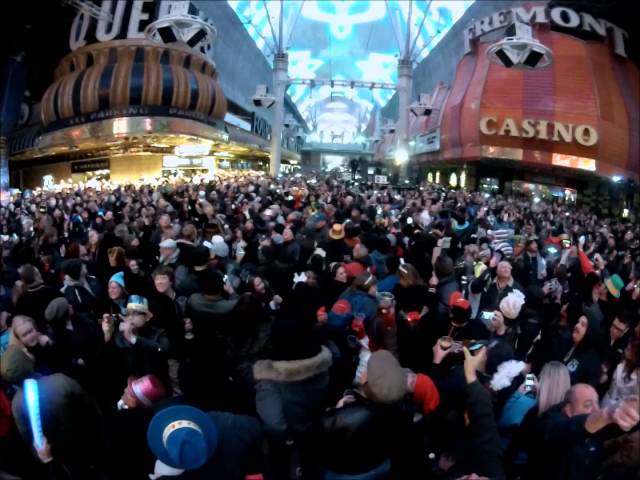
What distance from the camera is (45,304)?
444 centimetres

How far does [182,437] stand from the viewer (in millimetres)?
2250

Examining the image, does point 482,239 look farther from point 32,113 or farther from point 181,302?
point 32,113

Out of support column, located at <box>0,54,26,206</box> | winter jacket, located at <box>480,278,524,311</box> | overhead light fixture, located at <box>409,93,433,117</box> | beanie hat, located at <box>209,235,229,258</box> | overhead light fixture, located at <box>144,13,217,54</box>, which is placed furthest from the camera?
overhead light fixture, located at <box>409,93,433,117</box>

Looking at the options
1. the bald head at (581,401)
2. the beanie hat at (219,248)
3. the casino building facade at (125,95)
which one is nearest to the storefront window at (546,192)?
the casino building facade at (125,95)

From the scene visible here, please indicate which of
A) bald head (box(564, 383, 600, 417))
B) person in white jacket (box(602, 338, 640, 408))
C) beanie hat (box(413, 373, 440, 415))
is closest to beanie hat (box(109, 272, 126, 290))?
beanie hat (box(413, 373, 440, 415))

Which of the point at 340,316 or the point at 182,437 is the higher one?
the point at 340,316

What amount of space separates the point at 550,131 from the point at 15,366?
23839mm

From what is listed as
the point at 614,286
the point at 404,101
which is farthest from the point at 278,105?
the point at 614,286

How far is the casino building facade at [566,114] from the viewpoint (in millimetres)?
23062

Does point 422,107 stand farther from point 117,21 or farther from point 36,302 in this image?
point 36,302

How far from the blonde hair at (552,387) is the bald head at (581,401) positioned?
0.16m

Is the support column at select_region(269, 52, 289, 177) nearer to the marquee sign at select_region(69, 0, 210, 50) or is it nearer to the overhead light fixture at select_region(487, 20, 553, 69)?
the marquee sign at select_region(69, 0, 210, 50)

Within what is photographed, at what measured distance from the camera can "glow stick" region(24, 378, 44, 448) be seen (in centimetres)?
256

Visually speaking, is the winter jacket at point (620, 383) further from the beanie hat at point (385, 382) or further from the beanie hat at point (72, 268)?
the beanie hat at point (72, 268)
